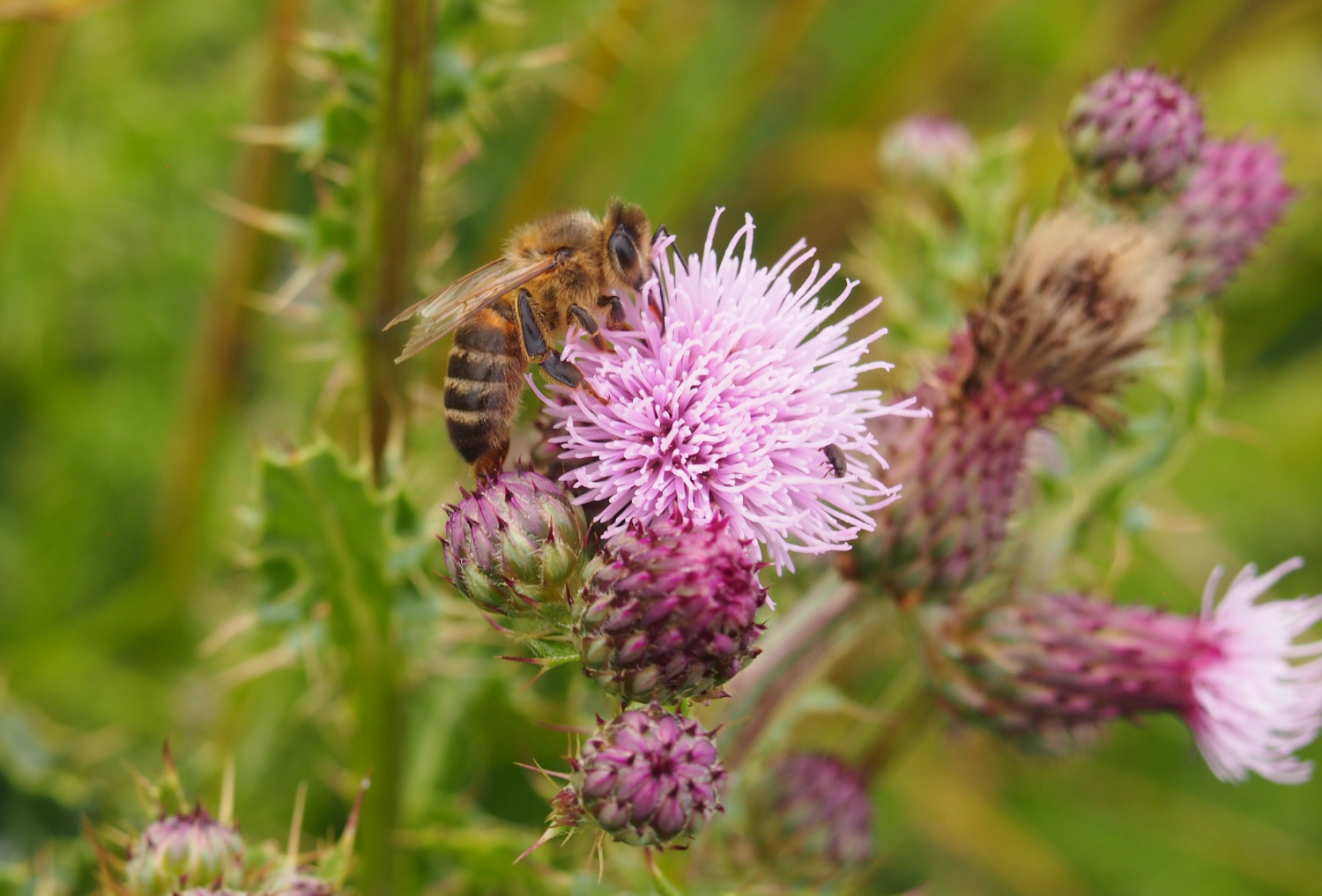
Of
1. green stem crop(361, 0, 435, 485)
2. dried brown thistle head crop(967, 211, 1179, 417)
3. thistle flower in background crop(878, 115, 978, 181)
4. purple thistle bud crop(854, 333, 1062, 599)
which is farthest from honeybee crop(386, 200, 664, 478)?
thistle flower in background crop(878, 115, 978, 181)

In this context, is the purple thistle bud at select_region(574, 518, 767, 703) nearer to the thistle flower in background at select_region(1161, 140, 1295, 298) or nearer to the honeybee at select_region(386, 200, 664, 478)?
the honeybee at select_region(386, 200, 664, 478)

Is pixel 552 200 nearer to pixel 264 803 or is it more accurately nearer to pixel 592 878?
pixel 264 803

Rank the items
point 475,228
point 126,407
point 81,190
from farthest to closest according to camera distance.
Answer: point 475,228 → point 126,407 → point 81,190

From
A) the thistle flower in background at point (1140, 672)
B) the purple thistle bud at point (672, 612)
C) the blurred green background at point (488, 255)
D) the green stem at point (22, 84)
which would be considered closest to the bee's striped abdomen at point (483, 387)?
the purple thistle bud at point (672, 612)

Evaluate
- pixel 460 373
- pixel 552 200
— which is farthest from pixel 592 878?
pixel 552 200

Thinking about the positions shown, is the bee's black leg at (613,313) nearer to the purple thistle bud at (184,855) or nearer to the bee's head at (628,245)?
the bee's head at (628,245)
